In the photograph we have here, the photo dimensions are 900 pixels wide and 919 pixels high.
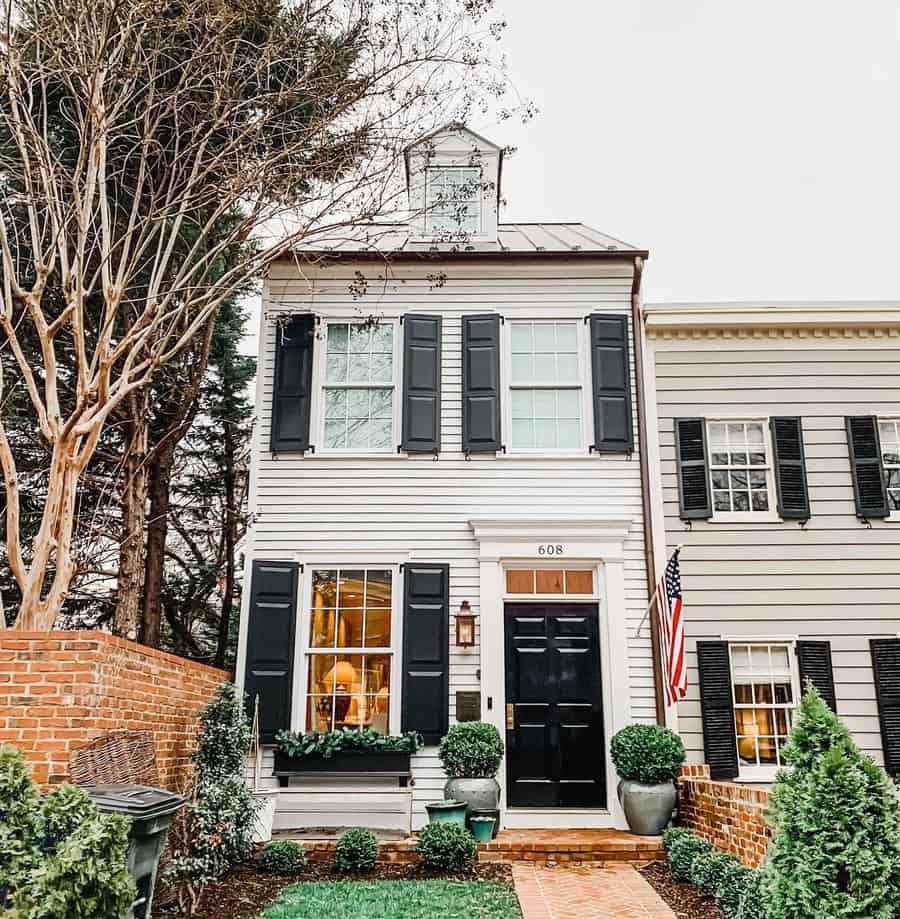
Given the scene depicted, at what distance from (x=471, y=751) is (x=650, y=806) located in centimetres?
165

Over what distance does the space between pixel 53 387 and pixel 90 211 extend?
1.41m

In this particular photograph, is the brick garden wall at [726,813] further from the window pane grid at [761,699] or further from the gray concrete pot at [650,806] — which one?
the window pane grid at [761,699]

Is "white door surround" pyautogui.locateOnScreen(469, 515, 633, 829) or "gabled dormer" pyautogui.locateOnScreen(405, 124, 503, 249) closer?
"white door surround" pyautogui.locateOnScreen(469, 515, 633, 829)

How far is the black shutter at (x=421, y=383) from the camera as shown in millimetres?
9234

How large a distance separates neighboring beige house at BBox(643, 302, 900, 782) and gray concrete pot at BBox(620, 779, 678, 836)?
35.2 inches

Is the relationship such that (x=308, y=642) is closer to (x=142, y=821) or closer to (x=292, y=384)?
(x=292, y=384)

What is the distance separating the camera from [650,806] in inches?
298

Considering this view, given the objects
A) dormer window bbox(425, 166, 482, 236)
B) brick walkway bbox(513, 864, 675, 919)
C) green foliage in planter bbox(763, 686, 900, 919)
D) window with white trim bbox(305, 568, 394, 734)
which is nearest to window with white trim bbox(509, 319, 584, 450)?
dormer window bbox(425, 166, 482, 236)

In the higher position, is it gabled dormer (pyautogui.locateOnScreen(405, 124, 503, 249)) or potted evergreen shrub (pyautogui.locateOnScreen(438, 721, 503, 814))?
gabled dormer (pyautogui.locateOnScreen(405, 124, 503, 249))

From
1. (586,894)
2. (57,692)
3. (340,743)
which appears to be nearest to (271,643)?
(340,743)

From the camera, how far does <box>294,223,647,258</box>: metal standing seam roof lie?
959 centimetres

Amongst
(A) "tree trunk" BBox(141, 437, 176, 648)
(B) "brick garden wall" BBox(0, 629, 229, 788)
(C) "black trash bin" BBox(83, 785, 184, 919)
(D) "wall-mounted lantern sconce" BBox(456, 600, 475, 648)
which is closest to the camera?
(C) "black trash bin" BBox(83, 785, 184, 919)

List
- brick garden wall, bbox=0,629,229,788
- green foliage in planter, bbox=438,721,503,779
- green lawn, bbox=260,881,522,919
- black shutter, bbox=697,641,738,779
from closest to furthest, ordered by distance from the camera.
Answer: brick garden wall, bbox=0,629,229,788
green lawn, bbox=260,881,522,919
green foliage in planter, bbox=438,721,503,779
black shutter, bbox=697,641,738,779

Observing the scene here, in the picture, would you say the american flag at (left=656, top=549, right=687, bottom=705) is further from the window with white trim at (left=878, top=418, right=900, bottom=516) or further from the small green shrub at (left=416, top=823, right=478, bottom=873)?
the window with white trim at (left=878, top=418, right=900, bottom=516)
